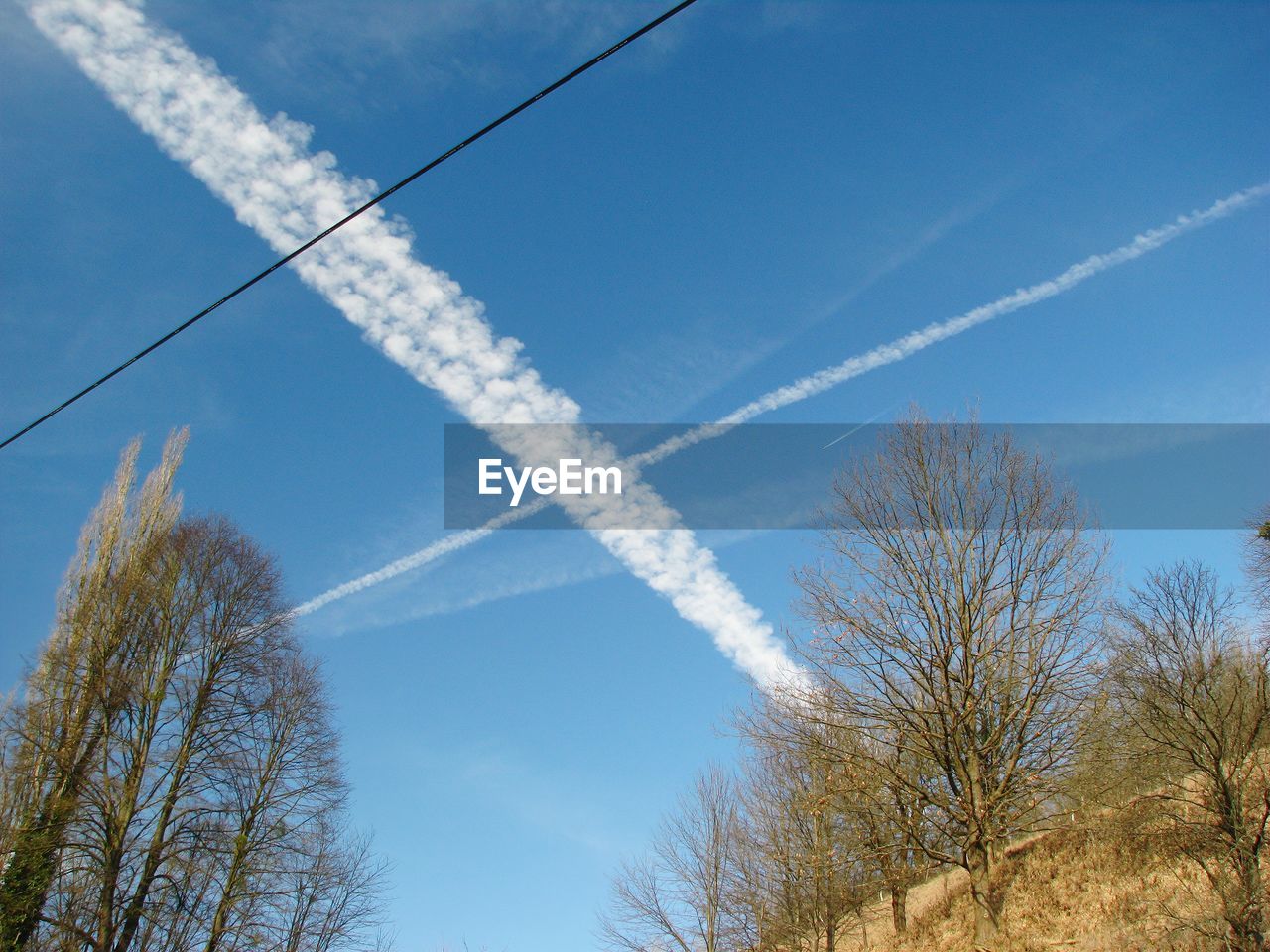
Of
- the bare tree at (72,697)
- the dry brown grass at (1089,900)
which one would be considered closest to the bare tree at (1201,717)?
the dry brown grass at (1089,900)

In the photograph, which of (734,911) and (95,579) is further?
(734,911)

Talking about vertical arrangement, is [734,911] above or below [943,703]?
below

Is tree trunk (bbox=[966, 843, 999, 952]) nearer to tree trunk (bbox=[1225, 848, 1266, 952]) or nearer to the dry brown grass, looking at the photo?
the dry brown grass

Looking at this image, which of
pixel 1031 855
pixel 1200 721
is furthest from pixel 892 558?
pixel 1031 855

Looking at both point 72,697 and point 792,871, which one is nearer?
point 72,697

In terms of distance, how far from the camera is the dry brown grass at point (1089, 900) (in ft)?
47.2

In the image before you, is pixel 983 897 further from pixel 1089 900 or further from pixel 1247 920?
pixel 1089 900

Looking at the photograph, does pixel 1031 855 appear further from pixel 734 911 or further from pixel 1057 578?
pixel 1057 578

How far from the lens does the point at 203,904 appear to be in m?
19.3

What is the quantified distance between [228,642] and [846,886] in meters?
18.4

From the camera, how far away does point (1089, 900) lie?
18.7 m

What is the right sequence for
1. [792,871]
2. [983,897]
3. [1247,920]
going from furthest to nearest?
[792,871] < [983,897] < [1247,920]

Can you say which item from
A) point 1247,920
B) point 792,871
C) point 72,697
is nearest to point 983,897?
point 1247,920

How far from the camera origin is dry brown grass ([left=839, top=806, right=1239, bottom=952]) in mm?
14375
